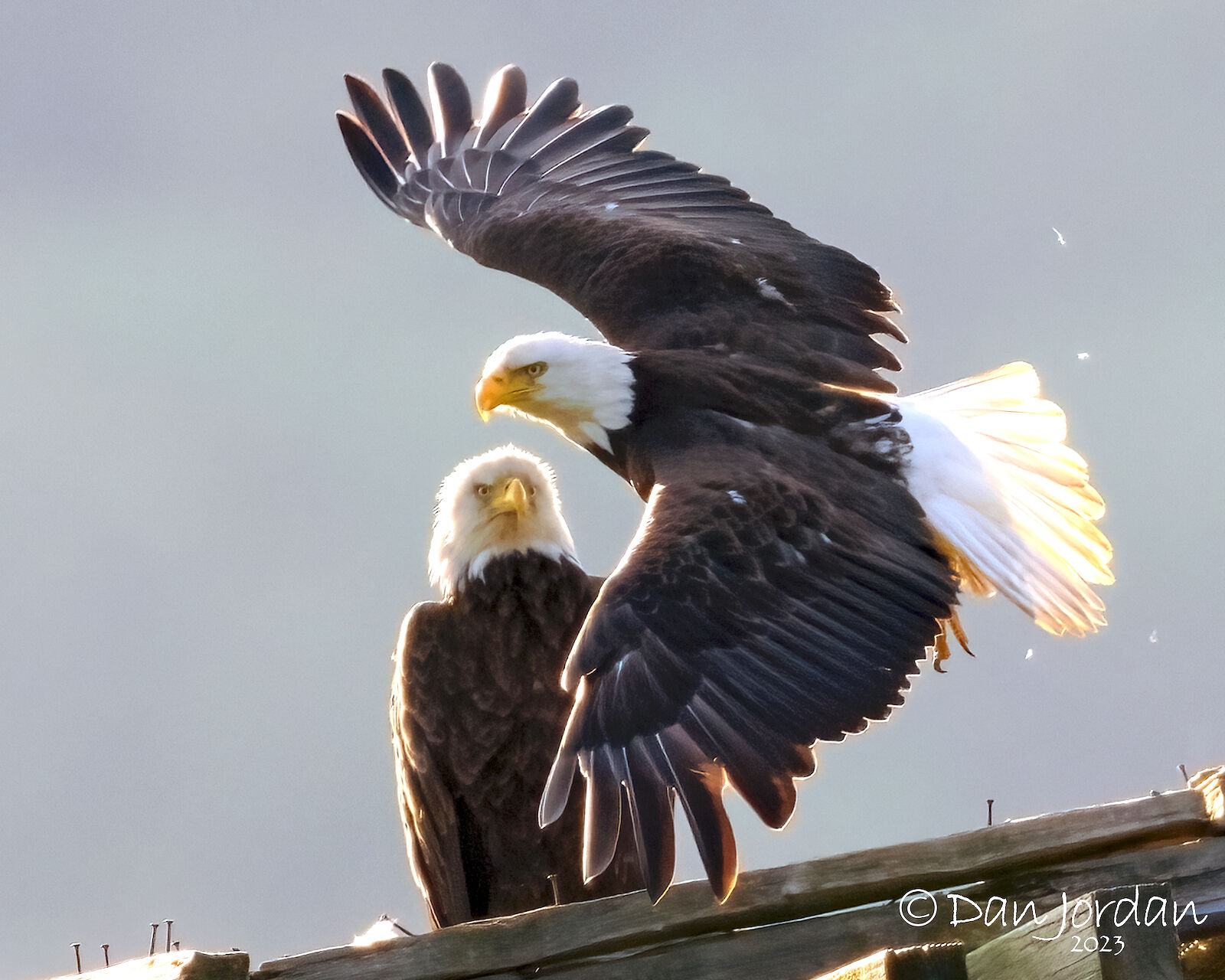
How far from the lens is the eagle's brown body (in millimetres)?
3518

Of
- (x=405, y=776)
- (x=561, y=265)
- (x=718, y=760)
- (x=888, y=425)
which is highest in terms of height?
(x=561, y=265)

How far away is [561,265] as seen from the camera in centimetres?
462

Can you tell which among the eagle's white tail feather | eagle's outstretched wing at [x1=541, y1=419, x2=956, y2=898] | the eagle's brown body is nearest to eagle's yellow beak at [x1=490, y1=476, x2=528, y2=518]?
the eagle's brown body

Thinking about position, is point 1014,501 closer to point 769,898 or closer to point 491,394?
point 491,394

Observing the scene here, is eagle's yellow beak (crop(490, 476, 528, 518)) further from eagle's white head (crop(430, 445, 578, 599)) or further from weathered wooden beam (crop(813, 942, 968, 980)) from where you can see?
weathered wooden beam (crop(813, 942, 968, 980))

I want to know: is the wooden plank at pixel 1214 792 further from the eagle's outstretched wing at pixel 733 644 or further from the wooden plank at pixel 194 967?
the wooden plank at pixel 194 967

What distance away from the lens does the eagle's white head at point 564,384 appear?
386 cm

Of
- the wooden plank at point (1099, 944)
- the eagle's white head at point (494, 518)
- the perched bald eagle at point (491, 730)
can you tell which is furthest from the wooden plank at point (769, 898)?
the eagle's white head at point (494, 518)

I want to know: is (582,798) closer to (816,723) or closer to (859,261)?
(816,723)

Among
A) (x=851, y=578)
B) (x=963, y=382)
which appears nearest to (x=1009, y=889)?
(x=851, y=578)

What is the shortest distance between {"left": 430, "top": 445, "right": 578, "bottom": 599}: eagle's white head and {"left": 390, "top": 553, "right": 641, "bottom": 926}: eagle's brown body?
12 centimetres

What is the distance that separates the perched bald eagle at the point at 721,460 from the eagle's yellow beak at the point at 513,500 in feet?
0.88

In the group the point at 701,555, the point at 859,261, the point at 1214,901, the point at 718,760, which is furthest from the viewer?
the point at 859,261

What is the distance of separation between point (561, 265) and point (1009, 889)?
2.69 metres
